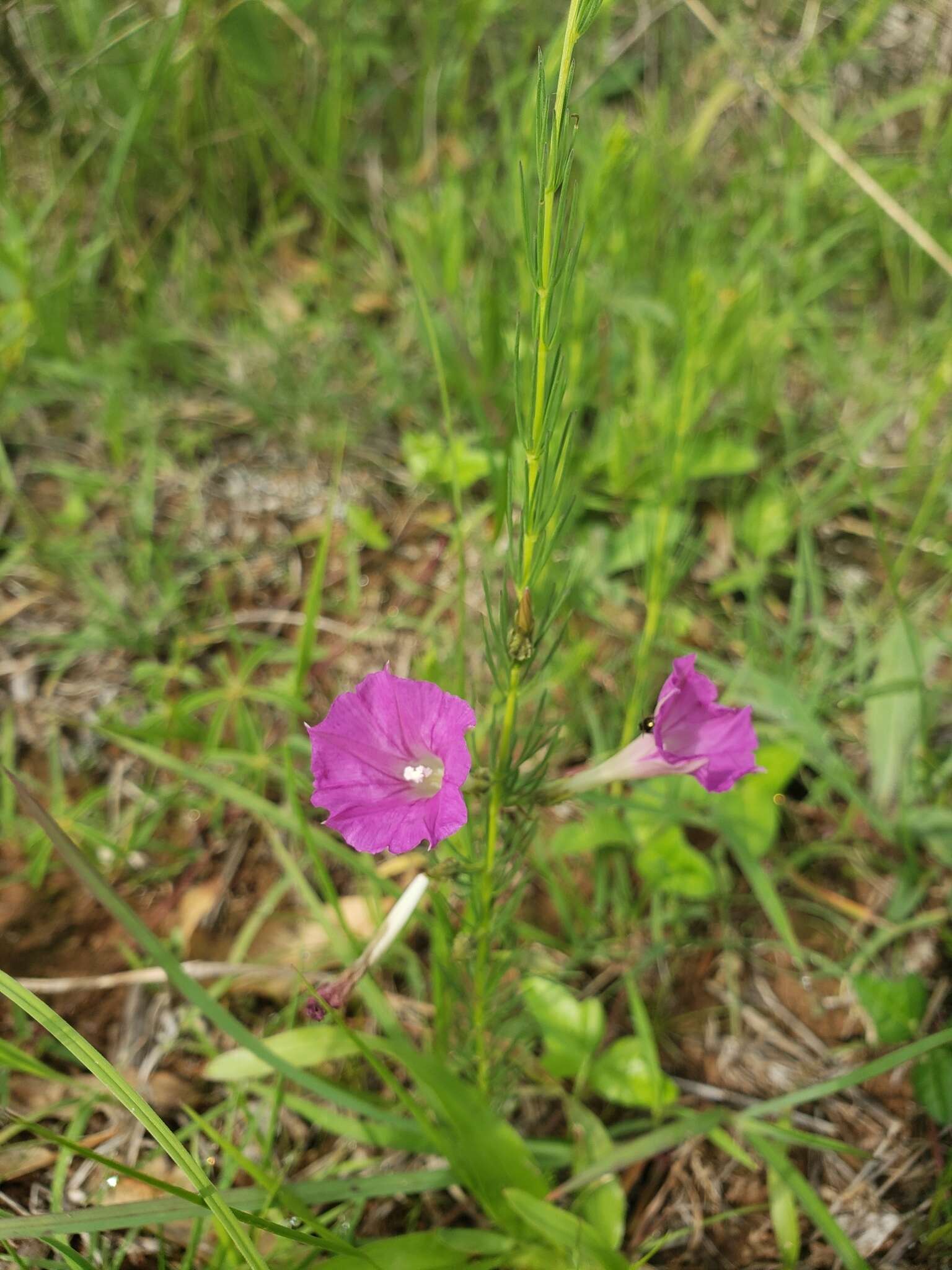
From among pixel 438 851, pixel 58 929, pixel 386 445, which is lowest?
pixel 58 929

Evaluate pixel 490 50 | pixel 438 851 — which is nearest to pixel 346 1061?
pixel 438 851

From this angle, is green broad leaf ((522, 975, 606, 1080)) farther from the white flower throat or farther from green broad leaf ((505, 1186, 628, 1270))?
the white flower throat

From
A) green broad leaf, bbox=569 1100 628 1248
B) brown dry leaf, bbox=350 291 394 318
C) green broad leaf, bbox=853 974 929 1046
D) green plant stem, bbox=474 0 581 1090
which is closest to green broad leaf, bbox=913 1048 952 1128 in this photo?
green broad leaf, bbox=853 974 929 1046

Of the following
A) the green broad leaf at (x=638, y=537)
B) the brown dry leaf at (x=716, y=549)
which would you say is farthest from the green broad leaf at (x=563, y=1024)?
the brown dry leaf at (x=716, y=549)

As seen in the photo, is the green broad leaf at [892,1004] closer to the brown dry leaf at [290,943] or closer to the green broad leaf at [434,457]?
the brown dry leaf at [290,943]

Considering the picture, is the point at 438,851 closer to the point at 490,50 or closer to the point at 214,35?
the point at 214,35

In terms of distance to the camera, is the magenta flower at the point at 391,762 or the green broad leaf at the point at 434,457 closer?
the magenta flower at the point at 391,762
